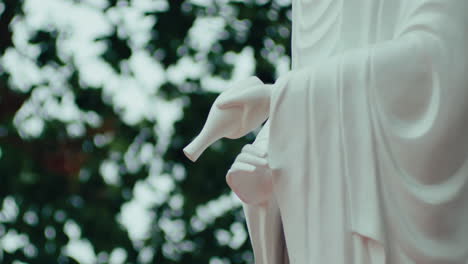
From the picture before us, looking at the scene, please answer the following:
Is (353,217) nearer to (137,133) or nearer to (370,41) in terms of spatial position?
(370,41)

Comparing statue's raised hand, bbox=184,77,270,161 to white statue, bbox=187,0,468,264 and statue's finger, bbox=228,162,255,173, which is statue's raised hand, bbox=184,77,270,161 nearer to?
white statue, bbox=187,0,468,264

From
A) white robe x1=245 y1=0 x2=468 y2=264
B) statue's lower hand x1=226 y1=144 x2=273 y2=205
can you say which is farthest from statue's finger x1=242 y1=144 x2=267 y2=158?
white robe x1=245 y1=0 x2=468 y2=264

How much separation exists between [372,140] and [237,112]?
441mm

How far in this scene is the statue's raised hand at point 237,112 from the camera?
10.6 ft

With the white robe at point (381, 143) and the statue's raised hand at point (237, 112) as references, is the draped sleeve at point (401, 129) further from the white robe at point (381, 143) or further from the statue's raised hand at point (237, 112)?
the statue's raised hand at point (237, 112)

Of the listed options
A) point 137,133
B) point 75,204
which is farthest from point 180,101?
point 75,204

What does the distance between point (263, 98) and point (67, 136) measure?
5.74m

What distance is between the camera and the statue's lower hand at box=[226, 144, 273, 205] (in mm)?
3236

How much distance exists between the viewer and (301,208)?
3123 millimetres

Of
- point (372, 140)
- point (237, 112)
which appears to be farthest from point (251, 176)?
point (372, 140)

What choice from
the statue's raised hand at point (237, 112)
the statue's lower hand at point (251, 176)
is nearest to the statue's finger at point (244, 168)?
the statue's lower hand at point (251, 176)

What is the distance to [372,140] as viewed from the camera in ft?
9.90

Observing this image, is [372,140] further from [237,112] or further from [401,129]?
[237,112]

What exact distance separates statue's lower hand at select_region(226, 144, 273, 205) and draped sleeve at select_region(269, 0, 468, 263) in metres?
0.09
